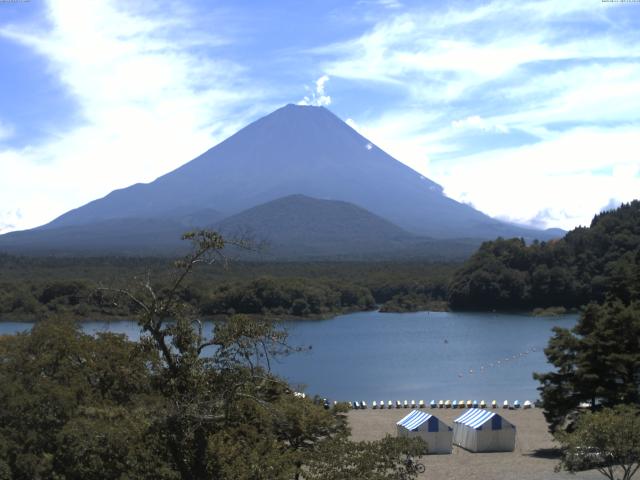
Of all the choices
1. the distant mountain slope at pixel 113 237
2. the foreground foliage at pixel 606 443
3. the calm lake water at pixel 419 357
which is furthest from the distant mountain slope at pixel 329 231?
the foreground foliage at pixel 606 443

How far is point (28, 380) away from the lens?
8.41m

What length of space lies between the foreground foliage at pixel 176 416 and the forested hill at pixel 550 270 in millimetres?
41103

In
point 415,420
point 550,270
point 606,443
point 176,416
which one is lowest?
point 415,420

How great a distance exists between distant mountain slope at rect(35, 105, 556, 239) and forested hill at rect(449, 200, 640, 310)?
80.9m

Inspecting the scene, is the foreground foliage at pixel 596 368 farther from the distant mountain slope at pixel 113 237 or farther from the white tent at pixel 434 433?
the distant mountain slope at pixel 113 237

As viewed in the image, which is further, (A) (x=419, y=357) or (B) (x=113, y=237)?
(B) (x=113, y=237)

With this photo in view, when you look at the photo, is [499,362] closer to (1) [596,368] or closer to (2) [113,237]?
(1) [596,368]

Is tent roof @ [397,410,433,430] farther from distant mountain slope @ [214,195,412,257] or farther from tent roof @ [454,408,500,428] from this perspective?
distant mountain slope @ [214,195,412,257]

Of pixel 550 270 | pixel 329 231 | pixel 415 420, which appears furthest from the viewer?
pixel 329 231

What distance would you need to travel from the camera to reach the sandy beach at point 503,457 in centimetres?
1232

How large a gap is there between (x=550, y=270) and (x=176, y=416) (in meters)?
45.5

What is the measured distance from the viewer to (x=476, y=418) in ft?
49.5

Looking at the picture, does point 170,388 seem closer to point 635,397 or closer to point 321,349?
point 635,397

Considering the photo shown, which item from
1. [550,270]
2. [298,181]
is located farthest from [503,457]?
[298,181]
